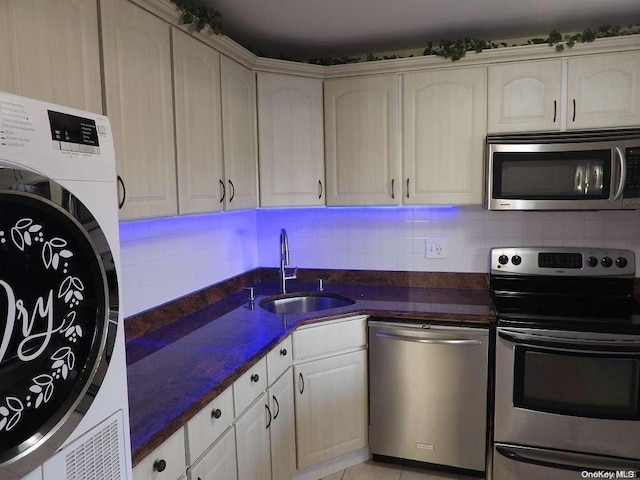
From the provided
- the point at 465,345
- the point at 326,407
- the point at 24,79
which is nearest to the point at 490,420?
the point at 465,345

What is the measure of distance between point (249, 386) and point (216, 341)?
26 cm

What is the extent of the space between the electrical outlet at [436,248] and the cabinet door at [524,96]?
73cm

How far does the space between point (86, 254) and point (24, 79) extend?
567mm

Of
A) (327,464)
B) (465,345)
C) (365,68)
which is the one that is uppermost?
(365,68)

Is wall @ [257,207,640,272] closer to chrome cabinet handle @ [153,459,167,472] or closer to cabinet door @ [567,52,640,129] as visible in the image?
cabinet door @ [567,52,640,129]

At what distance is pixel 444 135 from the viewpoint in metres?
2.45

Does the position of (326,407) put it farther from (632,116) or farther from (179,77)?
(632,116)

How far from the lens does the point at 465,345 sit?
2.21 metres

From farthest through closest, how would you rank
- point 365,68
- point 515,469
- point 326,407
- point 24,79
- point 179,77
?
point 365,68
point 326,407
point 515,469
point 179,77
point 24,79

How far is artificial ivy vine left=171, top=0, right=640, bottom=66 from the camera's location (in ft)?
5.93

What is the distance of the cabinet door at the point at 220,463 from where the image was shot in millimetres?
1412

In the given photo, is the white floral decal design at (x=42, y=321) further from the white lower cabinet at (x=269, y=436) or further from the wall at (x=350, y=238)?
the wall at (x=350, y=238)

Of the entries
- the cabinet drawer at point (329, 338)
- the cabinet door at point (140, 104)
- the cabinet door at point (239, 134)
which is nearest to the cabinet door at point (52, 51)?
the cabinet door at point (140, 104)

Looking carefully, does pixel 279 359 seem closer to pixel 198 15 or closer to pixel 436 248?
pixel 436 248
